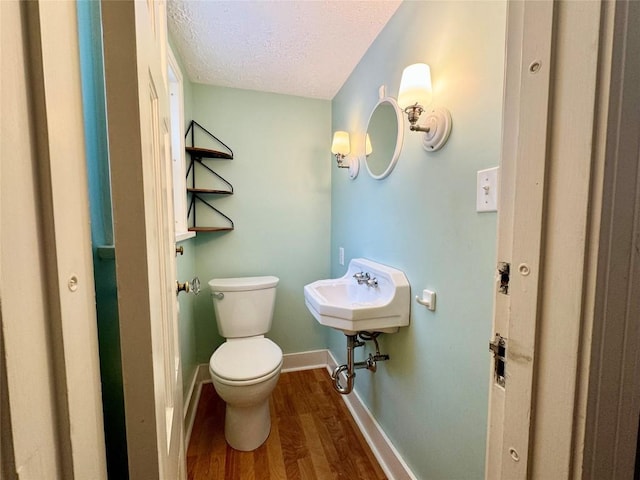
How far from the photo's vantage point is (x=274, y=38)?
139 cm

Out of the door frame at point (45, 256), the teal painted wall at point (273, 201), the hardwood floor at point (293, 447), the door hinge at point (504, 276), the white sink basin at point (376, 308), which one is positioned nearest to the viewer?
the door frame at point (45, 256)

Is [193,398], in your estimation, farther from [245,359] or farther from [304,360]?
[304,360]

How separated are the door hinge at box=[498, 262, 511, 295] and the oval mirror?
34.2 inches

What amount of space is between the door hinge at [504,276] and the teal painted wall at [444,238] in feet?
1.17

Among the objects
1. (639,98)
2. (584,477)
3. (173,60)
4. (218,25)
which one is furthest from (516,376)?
(173,60)

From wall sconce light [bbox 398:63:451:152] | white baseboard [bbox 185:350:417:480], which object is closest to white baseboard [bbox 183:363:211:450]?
white baseboard [bbox 185:350:417:480]

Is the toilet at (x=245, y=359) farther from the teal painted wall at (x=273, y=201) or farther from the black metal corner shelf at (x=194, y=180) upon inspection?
the black metal corner shelf at (x=194, y=180)

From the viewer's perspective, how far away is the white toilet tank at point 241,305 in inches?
70.3

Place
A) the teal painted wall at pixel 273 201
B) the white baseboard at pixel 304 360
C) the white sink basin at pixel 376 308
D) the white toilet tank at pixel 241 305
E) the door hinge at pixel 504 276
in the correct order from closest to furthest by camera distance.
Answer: the door hinge at pixel 504 276 → the white sink basin at pixel 376 308 → the white toilet tank at pixel 241 305 → the teal painted wall at pixel 273 201 → the white baseboard at pixel 304 360

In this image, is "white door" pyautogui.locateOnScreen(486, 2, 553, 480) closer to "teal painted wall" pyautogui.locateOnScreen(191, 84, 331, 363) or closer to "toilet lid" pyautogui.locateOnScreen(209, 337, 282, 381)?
"toilet lid" pyautogui.locateOnScreen(209, 337, 282, 381)

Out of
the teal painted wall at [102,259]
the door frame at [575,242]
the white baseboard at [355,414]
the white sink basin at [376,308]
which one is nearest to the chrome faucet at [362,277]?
the white sink basin at [376,308]

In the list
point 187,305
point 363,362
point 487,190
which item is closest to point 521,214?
point 487,190

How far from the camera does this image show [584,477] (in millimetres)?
386

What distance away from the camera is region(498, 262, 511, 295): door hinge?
457 mm
